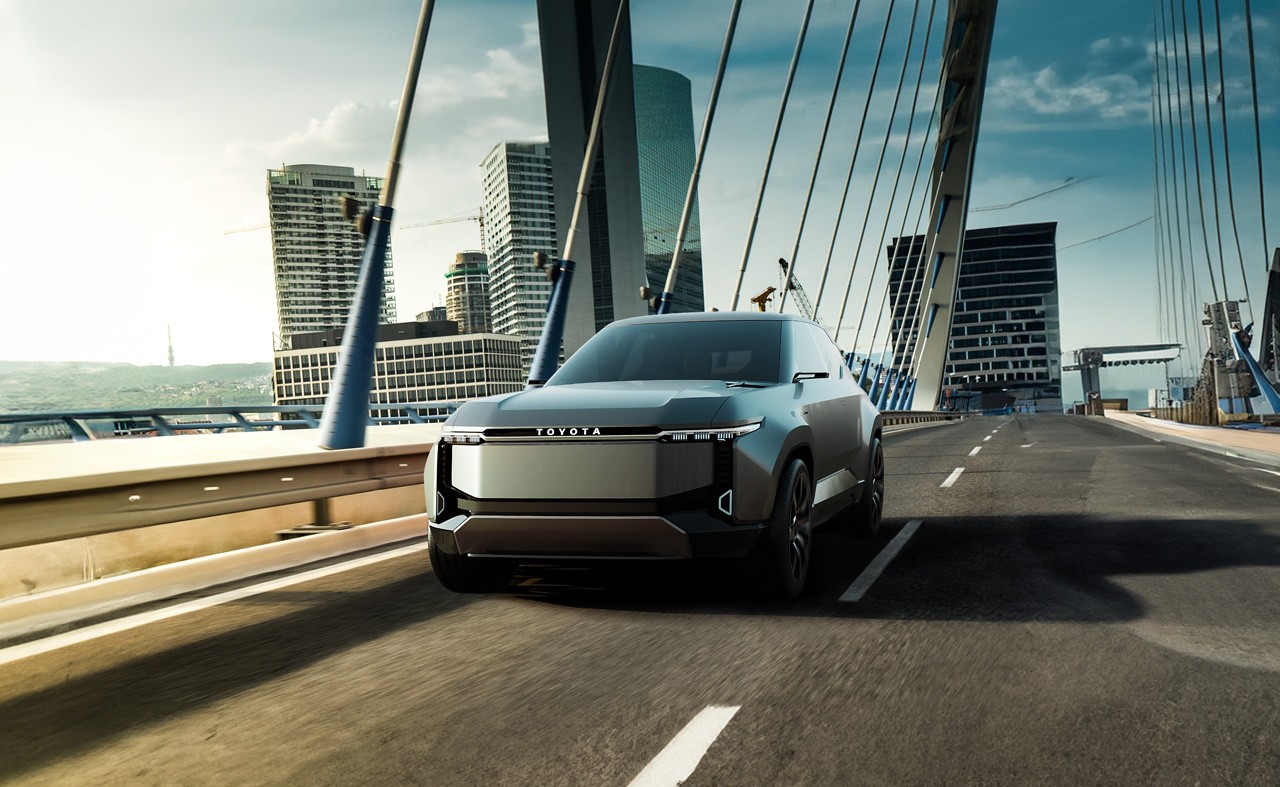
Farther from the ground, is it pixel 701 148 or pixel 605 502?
pixel 701 148

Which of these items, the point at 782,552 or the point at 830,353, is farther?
the point at 830,353

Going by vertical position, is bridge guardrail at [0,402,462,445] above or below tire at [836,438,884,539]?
above

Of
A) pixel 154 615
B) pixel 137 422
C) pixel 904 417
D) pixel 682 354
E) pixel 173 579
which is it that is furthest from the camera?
pixel 904 417

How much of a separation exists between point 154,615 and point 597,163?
325ft

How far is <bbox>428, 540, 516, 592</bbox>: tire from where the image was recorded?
5.66m

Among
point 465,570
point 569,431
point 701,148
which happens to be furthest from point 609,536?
point 701,148

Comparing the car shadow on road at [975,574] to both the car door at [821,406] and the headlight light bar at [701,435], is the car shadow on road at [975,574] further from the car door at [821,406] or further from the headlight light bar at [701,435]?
the headlight light bar at [701,435]

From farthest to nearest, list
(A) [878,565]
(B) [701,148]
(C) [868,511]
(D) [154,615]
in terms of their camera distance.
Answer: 1. (B) [701,148]
2. (C) [868,511]
3. (A) [878,565]
4. (D) [154,615]

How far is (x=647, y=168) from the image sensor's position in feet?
539

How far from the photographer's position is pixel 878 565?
675 cm

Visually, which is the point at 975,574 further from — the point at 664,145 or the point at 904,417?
the point at 664,145

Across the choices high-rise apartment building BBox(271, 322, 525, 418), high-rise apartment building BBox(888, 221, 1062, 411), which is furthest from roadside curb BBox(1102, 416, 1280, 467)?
high-rise apartment building BBox(888, 221, 1062, 411)

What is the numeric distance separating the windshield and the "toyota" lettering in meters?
1.27

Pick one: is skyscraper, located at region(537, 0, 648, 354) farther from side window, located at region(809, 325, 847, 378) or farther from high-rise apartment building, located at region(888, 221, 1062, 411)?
side window, located at region(809, 325, 847, 378)
